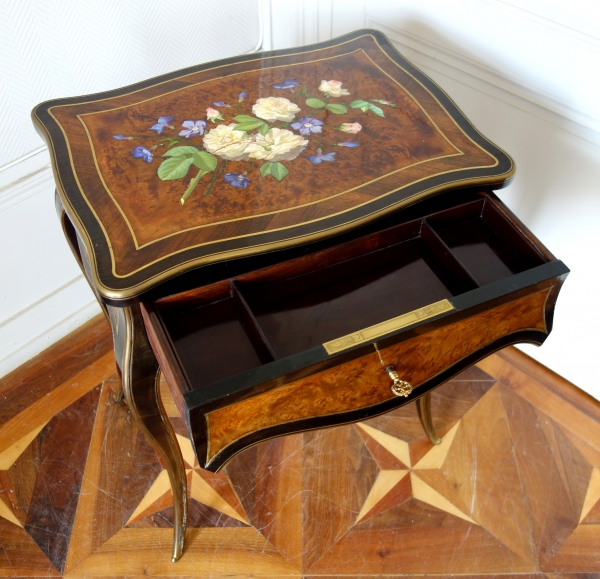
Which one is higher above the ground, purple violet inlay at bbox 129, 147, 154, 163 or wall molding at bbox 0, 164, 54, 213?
purple violet inlay at bbox 129, 147, 154, 163

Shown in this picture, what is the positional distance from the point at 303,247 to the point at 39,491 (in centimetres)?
73

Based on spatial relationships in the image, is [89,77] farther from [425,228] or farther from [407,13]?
[425,228]

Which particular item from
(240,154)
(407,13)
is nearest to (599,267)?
(407,13)

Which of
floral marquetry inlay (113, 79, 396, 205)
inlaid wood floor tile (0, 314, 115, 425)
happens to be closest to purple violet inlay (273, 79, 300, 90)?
floral marquetry inlay (113, 79, 396, 205)


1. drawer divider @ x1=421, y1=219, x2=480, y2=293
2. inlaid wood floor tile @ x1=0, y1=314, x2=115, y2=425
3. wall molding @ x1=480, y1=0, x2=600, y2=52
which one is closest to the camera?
drawer divider @ x1=421, y1=219, x2=480, y2=293

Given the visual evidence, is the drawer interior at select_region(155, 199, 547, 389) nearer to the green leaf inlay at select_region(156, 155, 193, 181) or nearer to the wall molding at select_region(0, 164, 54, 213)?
the green leaf inlay at select_region(156, 155, 193, 181)

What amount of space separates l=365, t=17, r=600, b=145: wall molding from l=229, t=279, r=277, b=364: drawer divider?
0.67 meters

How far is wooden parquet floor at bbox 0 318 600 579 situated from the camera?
3.45ft

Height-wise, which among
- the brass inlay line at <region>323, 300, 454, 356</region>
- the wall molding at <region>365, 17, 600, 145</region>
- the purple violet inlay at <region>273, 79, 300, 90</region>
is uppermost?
the purple violet inlay at <region>273, 79, 300, 90</region>

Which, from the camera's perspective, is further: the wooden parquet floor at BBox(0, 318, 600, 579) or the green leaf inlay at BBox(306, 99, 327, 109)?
the wooden parquet floor at BBox(0, 318, 600, 579)

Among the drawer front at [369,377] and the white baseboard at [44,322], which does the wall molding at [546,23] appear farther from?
the white baseboard at [44,322]

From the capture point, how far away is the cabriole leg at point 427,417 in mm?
1133

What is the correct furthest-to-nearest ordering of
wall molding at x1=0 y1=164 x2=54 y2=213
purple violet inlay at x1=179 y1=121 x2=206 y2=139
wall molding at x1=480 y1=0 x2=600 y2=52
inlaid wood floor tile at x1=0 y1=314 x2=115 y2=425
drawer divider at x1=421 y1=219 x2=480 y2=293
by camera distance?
1. inlaid wood floor tile at x1=0 y1=314 x2=115 y2=425
2. wall molding at x1=0 y1=164 x2=54 y2=213
3. wall molding at x1=480 y1=0 x2=600 y2=52
4. purple violet inlay at x1=179 y1=121 x2=206 y2=139
5. drawer divider at x1=421 y1=219 x2=480 y2=293

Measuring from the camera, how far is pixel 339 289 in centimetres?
→ 79
